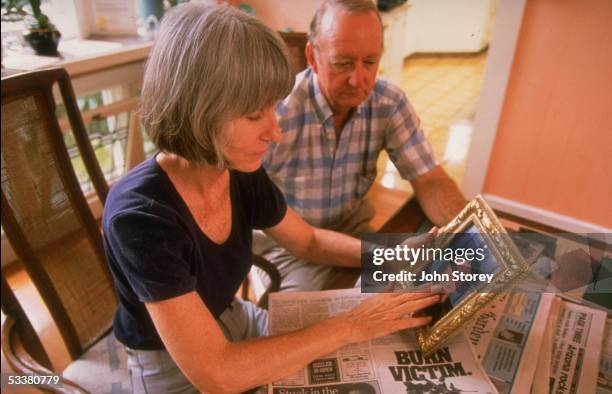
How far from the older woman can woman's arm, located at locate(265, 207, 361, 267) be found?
212 mm

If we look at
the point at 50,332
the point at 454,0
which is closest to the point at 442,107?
the point at 454,0

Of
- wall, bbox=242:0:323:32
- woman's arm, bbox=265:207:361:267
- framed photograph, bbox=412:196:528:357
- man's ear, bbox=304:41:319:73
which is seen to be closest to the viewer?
framed photograph, bbox=412:196:528:357

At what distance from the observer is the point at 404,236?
0.88 m

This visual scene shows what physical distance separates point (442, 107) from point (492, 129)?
1464 millimetres

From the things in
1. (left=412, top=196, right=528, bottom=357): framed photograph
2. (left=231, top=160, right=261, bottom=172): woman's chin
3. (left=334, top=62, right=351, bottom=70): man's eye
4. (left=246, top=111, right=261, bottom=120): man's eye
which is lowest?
(left=412, top=196, right=528, bottom=357): framed photograph

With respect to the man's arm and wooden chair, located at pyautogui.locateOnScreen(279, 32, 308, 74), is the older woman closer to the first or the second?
the man's arm

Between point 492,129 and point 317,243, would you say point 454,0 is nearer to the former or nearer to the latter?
point 317,243

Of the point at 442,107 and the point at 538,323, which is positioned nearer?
the point at 538,323

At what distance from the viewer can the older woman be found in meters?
0.66

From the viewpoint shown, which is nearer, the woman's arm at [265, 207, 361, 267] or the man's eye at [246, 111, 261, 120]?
the man's eye at [246, 111, 261, 120]

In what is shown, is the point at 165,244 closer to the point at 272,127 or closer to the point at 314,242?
the point at 272,127

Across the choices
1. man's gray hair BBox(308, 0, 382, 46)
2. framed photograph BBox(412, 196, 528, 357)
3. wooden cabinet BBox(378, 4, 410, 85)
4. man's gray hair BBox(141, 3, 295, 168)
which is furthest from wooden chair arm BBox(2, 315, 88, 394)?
wooden cabinet BBox(378, 4, 410, 85)

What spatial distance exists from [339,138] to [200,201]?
1.95 ft

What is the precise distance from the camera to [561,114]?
1.50m
